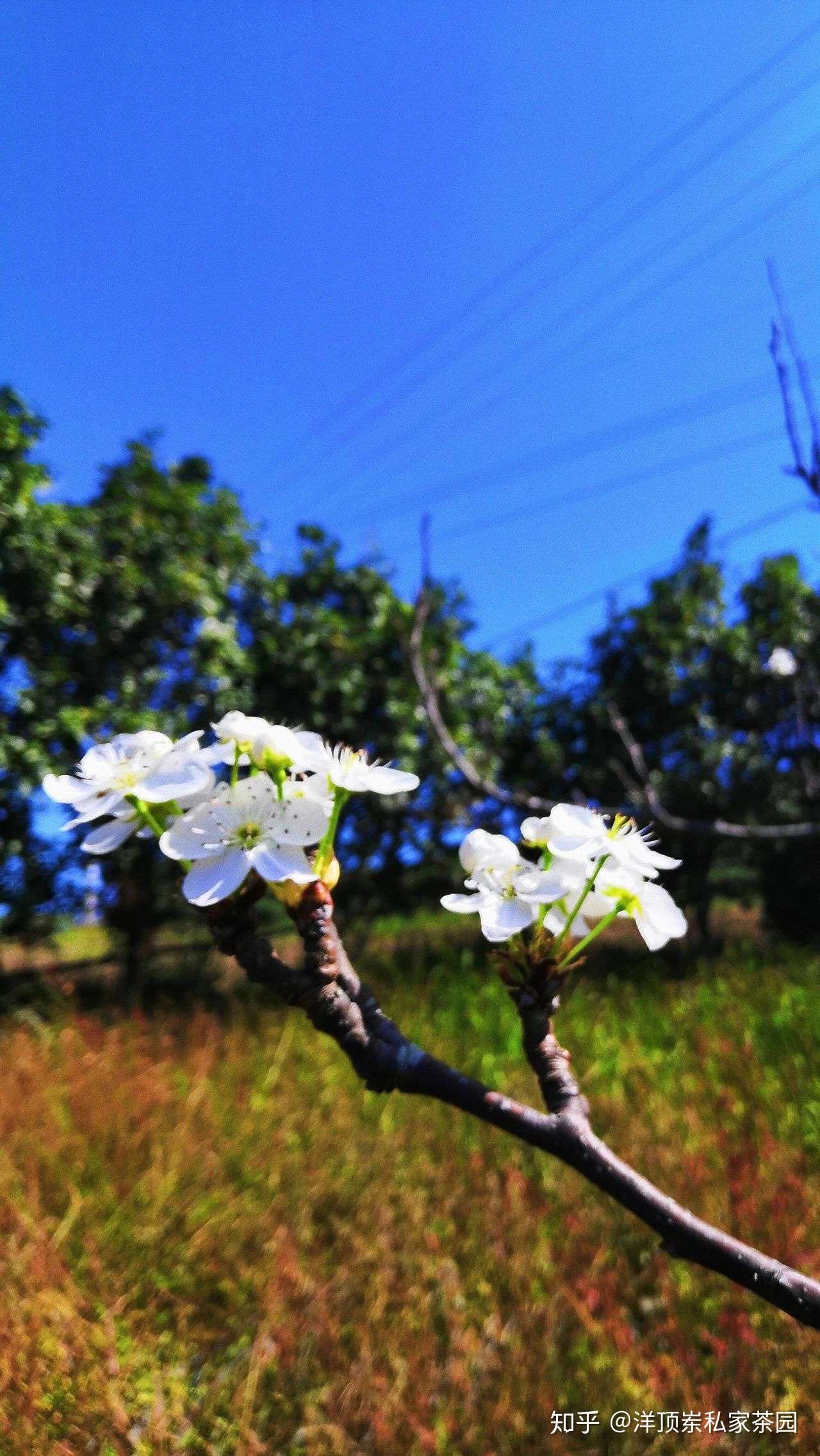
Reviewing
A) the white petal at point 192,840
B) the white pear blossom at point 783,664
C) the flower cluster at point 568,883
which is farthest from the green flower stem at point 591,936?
the white pear blossom at point 783,664

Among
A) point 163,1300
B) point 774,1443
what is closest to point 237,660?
point 163,1300

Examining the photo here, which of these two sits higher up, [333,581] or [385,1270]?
[333,581]

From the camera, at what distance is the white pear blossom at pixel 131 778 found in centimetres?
73

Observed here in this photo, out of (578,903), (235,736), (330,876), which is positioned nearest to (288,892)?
(330,876)

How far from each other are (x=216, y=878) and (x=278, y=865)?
0.06m

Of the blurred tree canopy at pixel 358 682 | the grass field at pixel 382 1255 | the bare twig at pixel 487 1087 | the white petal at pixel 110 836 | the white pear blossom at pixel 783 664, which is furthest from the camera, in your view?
the white pear blossom at pixel 783 664

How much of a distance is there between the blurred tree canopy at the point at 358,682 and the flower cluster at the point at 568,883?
2924mm

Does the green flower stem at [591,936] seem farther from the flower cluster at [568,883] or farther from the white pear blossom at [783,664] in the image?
the white pear blossom at [783,664]

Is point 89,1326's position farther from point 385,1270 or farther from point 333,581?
point 333,581

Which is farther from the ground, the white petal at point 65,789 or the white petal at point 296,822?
the white petal at point 65,789

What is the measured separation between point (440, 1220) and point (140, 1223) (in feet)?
2.95

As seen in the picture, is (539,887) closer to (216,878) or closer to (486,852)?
(486,852)

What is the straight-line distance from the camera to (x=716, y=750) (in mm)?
7355

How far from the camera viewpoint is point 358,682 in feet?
21.0
